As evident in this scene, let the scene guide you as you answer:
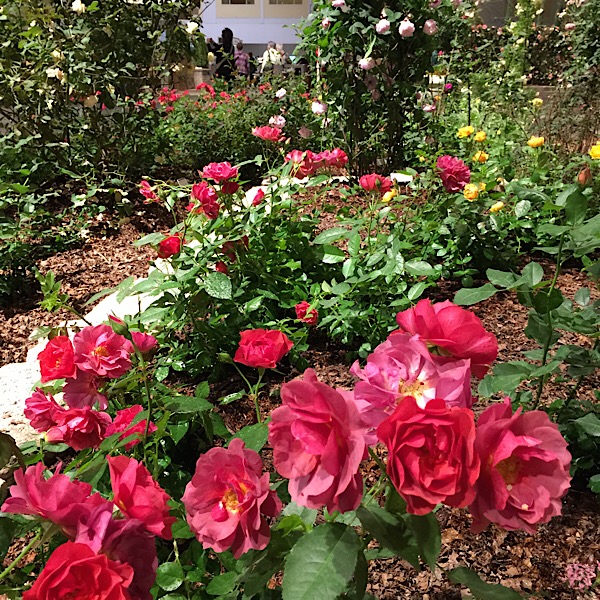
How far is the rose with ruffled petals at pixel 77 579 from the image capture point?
501 millimetres

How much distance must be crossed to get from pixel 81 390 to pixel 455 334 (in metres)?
0.76

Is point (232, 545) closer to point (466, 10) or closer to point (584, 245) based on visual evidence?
point (584, 245)

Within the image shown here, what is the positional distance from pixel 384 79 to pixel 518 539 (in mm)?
3680

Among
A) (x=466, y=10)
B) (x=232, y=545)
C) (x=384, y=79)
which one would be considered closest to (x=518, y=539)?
(x=232, y=545)

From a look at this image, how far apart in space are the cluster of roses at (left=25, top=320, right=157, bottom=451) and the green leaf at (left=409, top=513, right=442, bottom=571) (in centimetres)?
58

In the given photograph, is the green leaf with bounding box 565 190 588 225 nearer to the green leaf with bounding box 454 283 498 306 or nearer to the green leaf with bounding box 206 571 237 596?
the green leaf with bounding box 454 283 498 306

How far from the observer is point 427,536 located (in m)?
0.57

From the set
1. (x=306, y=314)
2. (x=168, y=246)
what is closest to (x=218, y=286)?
(x=168, y=246)

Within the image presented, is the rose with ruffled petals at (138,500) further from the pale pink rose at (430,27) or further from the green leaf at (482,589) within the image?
the pale pink rose at (430,27)

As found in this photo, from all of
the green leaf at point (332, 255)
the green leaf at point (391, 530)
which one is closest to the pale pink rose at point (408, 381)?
the green leaf at point (391, 530)

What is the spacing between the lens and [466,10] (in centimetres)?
650

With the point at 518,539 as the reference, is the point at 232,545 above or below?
above

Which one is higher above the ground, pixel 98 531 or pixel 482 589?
pixel 98 531

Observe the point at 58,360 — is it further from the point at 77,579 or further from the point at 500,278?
the point at 500,278
